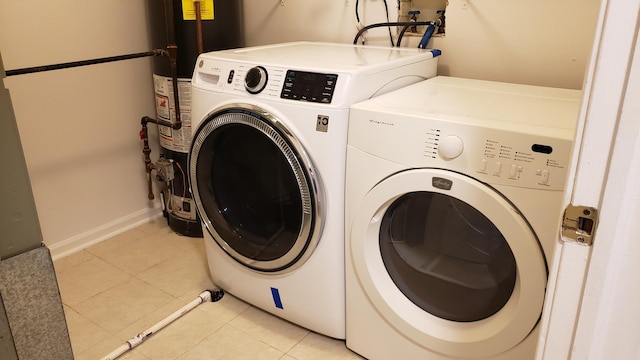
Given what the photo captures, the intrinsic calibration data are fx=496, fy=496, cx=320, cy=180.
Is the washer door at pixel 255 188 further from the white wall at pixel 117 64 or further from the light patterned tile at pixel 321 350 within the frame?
the white wall at pixel 117 64

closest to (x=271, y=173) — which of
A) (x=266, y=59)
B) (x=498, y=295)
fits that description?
(x=266, y=59)

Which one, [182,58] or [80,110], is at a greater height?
[182,58]

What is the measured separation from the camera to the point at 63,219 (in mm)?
2246

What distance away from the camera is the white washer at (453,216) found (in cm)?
114

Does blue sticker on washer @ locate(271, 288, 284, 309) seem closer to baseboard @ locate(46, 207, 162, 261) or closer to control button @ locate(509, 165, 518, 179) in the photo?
control button @ locate(509, 165, 518, 179)

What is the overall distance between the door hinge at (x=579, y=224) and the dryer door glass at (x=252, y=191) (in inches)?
35.3

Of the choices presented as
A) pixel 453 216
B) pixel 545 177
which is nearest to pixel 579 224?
pixel 545 177

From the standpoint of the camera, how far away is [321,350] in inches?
66.4

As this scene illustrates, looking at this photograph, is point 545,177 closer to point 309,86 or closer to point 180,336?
point 309,86

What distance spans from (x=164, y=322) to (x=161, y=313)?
0.10 metres

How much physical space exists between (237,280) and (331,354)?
453 mm

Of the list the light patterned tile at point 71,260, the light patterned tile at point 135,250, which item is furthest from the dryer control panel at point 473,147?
the light patterned tile at point 71,260

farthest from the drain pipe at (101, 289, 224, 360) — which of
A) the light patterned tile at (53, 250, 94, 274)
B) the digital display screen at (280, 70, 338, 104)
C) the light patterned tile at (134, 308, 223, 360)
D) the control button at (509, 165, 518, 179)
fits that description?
the control button at (509, 165, 518, 179)

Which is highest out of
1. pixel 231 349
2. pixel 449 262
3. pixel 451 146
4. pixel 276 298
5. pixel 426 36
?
pixel 426 36
